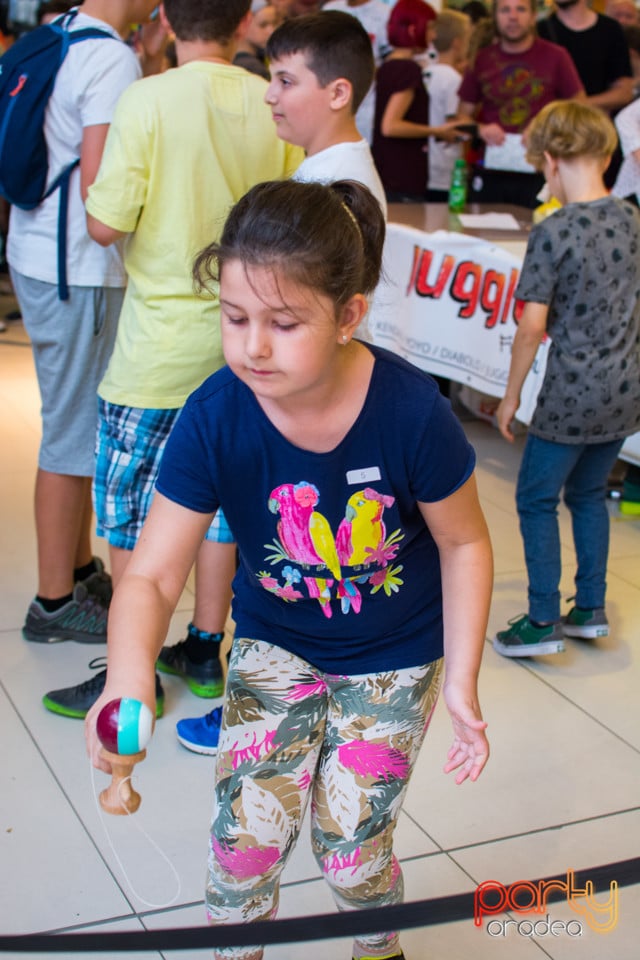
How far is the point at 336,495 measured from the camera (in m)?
1.63

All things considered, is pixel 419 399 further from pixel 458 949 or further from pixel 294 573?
pixel 458 949

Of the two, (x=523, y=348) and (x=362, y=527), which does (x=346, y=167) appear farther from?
(x=362, y=527)

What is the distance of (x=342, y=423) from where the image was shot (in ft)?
5.28

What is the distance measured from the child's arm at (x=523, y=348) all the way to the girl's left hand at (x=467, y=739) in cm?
171

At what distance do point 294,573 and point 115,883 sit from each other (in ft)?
3.17

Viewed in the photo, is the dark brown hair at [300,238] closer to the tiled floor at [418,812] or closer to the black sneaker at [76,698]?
the tiled floor at [418,812]

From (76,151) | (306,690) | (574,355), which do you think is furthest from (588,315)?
(306,690)

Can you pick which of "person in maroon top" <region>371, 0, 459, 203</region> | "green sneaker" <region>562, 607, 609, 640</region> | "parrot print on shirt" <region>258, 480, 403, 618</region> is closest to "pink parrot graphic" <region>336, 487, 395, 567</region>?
"parrot print on shirt" <region>258, 480, 403, 618</region>

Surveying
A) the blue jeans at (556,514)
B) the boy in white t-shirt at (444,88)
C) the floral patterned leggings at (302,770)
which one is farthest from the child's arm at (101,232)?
the boy in white t-shirt at (444,88)

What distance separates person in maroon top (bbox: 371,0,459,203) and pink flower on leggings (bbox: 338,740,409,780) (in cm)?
493

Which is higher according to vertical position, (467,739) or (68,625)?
(467,739)

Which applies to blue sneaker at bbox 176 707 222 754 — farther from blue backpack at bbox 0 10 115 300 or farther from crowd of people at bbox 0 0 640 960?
blue backpack at bbox 0 10 115 300

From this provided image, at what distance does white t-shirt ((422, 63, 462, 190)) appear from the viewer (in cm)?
675

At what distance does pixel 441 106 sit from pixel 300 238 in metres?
5.76
